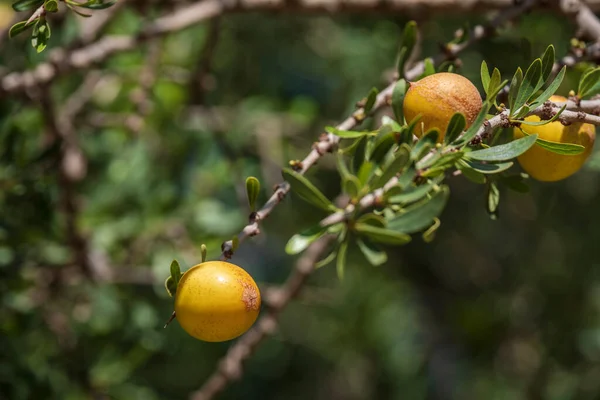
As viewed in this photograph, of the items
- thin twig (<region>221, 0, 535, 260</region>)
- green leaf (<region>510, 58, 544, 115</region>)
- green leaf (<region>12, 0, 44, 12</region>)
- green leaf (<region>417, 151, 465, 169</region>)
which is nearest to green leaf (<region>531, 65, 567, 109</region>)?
green leaf (<region>510, 58, 544, 115</region>)

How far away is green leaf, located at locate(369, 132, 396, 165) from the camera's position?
2.51 ft

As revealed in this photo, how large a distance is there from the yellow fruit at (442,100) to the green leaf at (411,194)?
0.27ft

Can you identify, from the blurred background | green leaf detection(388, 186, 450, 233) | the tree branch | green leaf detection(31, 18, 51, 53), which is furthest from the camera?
the blurred background

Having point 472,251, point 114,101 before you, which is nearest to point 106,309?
point 114,101

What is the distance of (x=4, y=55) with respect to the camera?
1.76m

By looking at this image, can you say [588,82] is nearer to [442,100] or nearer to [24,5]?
[442,100]

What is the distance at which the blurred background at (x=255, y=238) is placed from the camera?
63.2 inches

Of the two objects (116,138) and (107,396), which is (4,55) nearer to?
(116,138)

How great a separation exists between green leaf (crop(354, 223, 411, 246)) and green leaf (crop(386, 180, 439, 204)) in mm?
37

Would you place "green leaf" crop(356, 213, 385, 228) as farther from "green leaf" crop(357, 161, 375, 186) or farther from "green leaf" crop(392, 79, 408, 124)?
"green leaf" crop(392, 79, 408, 124)

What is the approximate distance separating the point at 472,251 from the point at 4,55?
195 cm

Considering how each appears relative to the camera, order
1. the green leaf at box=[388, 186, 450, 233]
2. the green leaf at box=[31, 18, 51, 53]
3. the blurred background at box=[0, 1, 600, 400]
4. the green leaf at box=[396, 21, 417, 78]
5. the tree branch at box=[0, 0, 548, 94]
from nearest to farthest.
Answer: the green leaf at box=[388, 186, 450, 233] < the green leaf at box=[31, 18, 51, 53] < the green leaf at box=[396, 21, 417, 78] < the tree branch at box=[0, 0, 548, 94] < the blurred background at box=[0, 1, 600, 400]

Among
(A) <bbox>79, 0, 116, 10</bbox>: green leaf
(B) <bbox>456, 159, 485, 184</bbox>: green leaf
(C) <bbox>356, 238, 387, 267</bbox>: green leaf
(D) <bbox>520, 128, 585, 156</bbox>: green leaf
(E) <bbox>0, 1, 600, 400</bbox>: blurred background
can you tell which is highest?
(A) <bbox>79, 0, 116, 10</bbox>: green leaf

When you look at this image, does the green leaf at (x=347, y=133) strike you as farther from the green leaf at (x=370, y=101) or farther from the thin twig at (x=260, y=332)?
the thin twig at (x=260, y=332)
